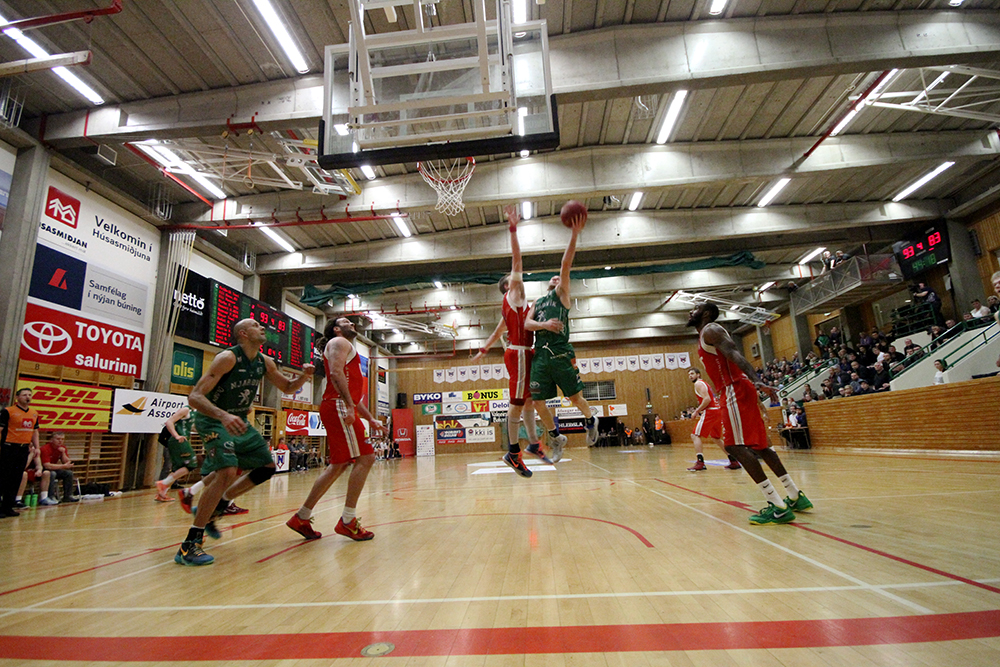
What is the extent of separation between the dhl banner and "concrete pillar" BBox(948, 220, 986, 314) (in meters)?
22.8

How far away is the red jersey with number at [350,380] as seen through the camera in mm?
4297

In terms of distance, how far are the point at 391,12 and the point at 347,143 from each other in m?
Result: 1.93

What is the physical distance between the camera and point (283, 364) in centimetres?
1630

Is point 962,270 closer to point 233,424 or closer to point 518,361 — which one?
point 518,361

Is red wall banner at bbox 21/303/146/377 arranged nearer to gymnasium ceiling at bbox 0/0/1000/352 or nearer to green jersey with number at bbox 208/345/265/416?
gymnasium ceiling at bbox 0/0/1000/352

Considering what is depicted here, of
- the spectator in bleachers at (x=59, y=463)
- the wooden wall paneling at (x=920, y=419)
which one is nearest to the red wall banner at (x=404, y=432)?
the spectator in bleachers at (x=59, y=463)

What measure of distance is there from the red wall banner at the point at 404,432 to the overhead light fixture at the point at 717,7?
2388cm

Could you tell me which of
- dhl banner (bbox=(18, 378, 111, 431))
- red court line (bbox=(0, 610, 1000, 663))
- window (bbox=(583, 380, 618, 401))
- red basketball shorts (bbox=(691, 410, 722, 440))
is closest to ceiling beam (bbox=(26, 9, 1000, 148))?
red basketball shorts (bbox=(691, 410, 722, 440))

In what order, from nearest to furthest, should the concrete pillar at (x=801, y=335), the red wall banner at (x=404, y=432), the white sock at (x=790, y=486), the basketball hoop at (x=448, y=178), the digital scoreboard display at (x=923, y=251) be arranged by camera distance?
the white sock at (x=790, y=486) < the basketball hoop at (x=448, y=178) < the digital scoreboard display at (x=923, y=251) < the concrete pillar at (x=801, y=335) < the red wall banner at (x=404, y=432)

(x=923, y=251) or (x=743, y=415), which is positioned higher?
(x=923, y=251)

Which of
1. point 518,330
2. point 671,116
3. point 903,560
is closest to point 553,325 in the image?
point 518,330

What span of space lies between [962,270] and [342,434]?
1936 cm

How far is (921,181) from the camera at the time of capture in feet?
47.0

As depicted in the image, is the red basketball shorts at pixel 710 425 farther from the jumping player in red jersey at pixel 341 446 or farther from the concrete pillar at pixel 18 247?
the concrete pillar at pixel 18 247
